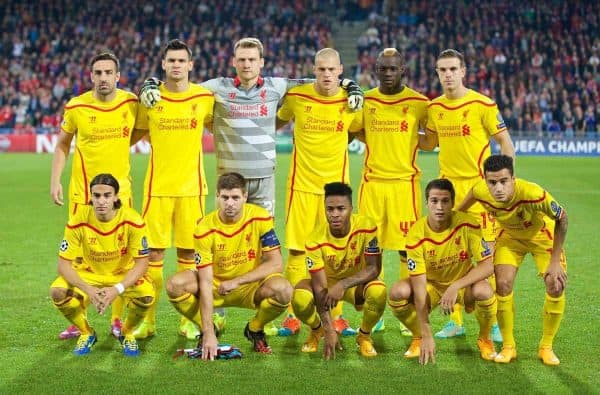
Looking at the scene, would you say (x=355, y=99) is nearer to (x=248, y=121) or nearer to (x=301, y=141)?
(x=301, y=141)

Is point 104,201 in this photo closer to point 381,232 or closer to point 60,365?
point 60,365

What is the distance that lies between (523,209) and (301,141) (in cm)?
182

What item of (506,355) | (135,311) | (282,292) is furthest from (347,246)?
(135,311)

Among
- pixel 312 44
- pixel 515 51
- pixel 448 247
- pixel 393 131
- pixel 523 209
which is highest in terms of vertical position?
pixel 312 44

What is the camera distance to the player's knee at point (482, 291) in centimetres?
621

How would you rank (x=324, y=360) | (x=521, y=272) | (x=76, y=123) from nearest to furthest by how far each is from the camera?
(x=324, y=360) < (x=76, y=123) < (x=521, y=272)

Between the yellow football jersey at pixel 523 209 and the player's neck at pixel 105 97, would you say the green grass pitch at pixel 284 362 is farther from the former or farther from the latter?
the player's neck at pixel 105 97

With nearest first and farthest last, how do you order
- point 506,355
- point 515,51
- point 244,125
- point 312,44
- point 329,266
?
1. point 506,355
2. point 329,266
3. point 244,125
4. point 515,51
5. point 312,44

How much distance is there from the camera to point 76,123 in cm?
707

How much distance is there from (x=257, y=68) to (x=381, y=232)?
5.04ft

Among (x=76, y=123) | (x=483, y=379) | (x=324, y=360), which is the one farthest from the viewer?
(x=76, y=123)

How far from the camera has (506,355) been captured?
6180 mm

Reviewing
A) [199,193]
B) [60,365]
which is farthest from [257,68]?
[60,365]

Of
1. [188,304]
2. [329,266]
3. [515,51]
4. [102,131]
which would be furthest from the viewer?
[515,51]
